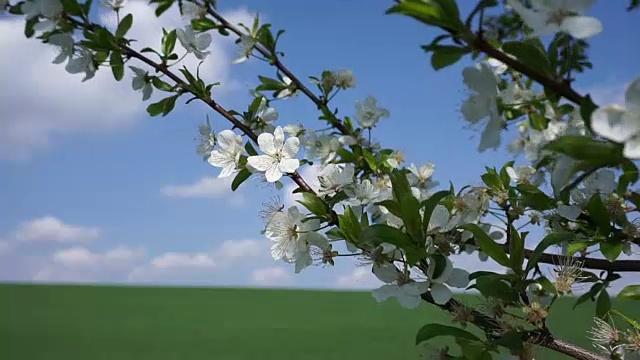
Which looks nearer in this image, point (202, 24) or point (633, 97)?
point (633, 97)

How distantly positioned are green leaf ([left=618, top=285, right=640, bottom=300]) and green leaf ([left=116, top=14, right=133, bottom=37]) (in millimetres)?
935

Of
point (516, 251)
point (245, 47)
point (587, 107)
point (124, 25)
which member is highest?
point (245, 47)

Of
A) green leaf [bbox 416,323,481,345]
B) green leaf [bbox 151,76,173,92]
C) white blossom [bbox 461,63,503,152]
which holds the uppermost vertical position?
green leaf [bbox 151,76,173,92]

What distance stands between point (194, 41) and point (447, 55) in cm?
85

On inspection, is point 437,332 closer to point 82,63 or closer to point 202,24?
point 82,63

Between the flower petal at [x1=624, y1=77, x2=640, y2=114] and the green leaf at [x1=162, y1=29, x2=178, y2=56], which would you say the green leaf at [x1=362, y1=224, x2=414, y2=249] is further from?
the green leaf at [x1=162, y1=29, x2=178, y2=56]

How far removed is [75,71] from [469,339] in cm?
88

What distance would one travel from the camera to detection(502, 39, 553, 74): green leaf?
668mm

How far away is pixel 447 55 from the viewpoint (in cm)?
67

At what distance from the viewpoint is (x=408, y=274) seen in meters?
0.94

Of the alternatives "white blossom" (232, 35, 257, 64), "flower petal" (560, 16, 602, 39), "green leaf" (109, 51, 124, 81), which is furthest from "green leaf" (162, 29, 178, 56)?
"flower petal" (560, 16, 602, 39)

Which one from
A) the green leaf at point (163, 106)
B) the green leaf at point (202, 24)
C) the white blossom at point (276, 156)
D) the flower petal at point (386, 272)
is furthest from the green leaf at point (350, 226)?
the green leaf at point (202, 24)

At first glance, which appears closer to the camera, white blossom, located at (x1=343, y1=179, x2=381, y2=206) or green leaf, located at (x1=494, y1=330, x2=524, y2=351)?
green leaf, located at (x1=494, y1=330, x2=524, y2=351)

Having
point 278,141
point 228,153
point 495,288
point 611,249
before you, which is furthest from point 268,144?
point 611,249
